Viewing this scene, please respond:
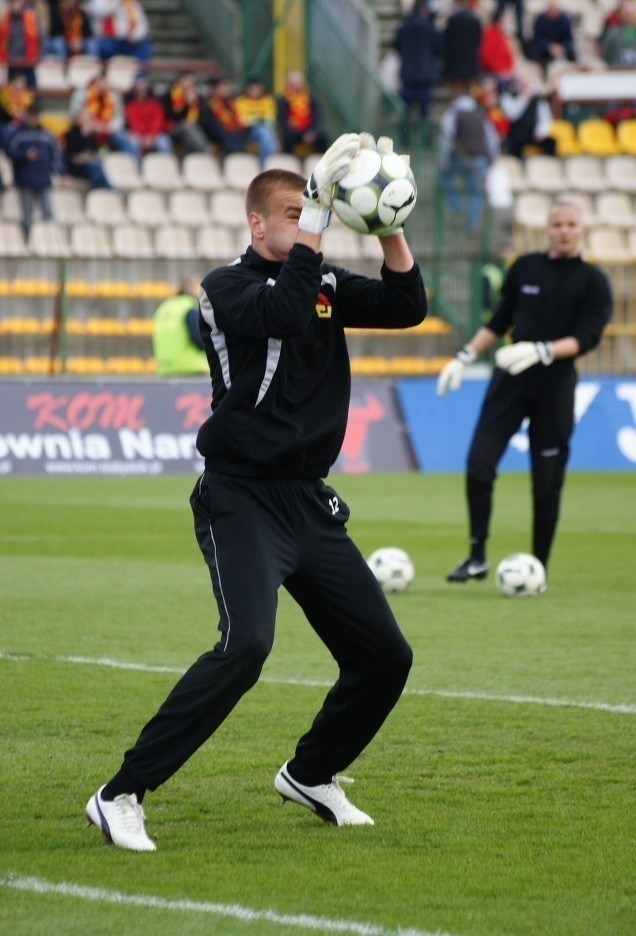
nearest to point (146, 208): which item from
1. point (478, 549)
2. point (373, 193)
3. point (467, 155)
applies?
point (467, 155)

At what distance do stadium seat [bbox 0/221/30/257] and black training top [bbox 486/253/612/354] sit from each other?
13709mm

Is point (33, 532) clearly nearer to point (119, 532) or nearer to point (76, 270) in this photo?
point (119, 532)

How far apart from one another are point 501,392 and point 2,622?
3.57 meters

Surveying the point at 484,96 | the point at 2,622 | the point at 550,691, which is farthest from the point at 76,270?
the point at 550,691

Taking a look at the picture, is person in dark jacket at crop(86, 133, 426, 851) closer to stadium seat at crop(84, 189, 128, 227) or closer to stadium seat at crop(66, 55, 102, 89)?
stadium seat at crop(84, 189, 128, 227)

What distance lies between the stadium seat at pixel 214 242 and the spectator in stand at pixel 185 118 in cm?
211

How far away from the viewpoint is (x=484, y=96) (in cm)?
2759

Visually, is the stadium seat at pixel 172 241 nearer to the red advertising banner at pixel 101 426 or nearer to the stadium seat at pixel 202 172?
the stadium seat at pixel 202 172

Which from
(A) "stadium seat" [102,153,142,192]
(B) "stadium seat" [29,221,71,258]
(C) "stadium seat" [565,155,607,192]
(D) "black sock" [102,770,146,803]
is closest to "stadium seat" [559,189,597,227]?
(C) "stadium seat" [565,155,607,192]

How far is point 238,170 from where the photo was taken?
26.5 m

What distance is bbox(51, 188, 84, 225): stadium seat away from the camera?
2497cm

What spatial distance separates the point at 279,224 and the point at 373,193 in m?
0.33

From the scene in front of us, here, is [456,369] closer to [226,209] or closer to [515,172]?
[226,209]

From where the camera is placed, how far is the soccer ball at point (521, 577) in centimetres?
1071
